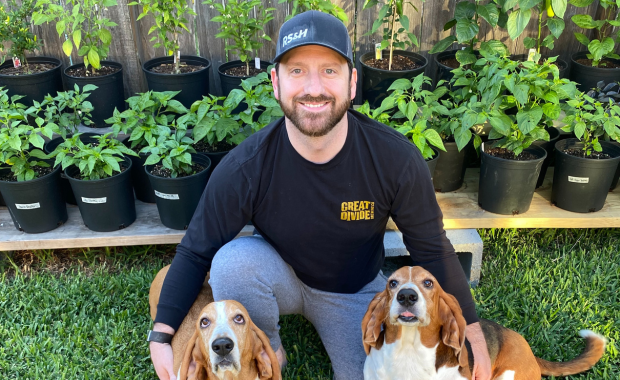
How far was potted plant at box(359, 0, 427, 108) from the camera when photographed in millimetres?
4645

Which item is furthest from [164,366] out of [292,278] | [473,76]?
[473,76]

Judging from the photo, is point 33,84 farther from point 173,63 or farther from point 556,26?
point 556,26

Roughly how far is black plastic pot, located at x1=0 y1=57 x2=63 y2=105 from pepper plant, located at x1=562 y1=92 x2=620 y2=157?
4.07 metres

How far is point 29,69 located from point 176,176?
6.77ft

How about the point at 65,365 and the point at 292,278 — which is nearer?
the point at 292,278

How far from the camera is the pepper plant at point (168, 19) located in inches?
175

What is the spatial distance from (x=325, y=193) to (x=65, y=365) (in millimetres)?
1880

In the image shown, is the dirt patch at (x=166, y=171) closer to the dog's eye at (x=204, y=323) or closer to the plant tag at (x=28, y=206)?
the plant tag at (x=28, y=206)

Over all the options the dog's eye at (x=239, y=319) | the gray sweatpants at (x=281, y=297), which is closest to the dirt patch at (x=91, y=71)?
the gray sweatpants at (x=281, y=297)

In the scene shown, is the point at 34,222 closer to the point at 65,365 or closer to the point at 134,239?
the point at 134,239

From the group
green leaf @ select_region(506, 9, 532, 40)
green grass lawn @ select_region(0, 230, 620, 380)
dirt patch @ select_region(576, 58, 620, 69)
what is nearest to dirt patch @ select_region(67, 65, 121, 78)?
green grass lawn @ select_region(0, 230, 620, 380)

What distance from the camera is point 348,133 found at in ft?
9.12

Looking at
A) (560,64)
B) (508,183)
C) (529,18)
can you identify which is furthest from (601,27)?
(508,183)

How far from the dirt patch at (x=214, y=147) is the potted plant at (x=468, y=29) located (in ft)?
6.66
